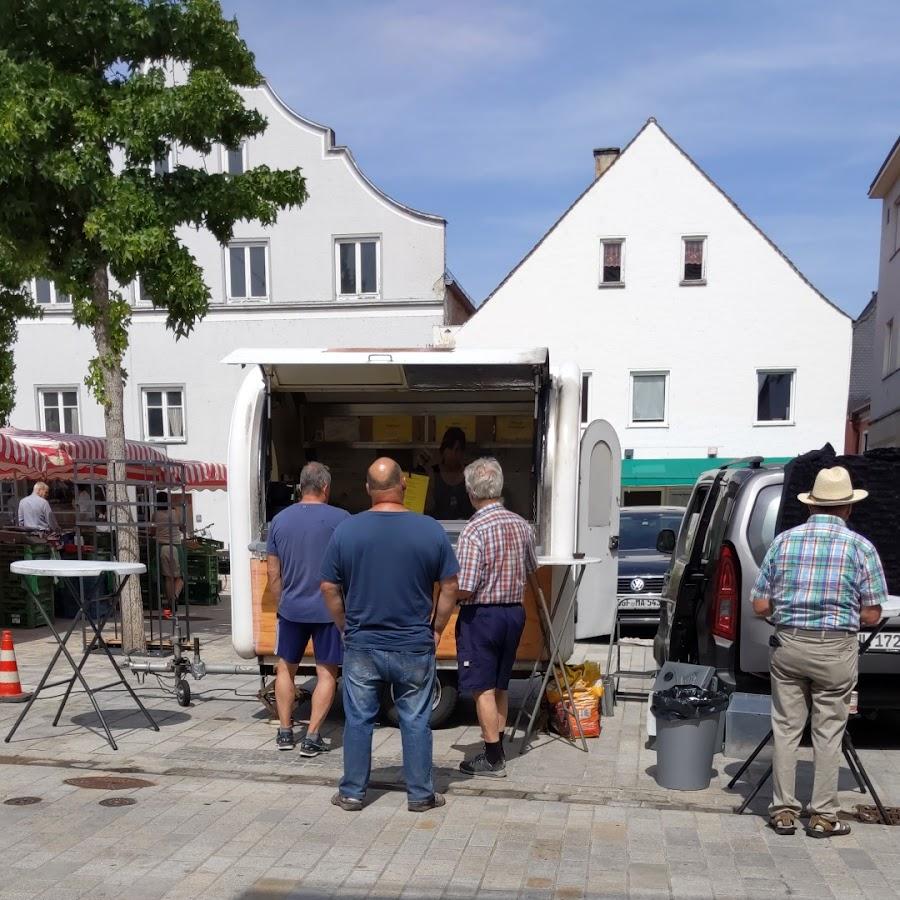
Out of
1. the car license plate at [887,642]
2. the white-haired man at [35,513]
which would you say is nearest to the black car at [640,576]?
the car license plate at [887,642]

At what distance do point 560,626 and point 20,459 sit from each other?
8.29 meters

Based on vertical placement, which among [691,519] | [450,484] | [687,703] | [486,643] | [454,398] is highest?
[454,398]

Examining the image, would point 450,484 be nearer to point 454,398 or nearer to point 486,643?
point 454,398

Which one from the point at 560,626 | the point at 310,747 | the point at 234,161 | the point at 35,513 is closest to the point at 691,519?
the point at 560,626

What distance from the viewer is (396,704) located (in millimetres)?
4637

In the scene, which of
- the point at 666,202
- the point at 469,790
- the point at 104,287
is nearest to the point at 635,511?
the point at 104,287

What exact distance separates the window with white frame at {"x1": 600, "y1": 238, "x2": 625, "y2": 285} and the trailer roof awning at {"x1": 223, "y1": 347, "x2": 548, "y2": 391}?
1531 centimetres

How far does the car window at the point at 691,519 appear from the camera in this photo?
722 cm

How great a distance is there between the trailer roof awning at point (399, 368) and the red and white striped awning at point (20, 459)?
6268 mm

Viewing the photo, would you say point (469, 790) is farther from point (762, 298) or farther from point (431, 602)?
point (762, 298)

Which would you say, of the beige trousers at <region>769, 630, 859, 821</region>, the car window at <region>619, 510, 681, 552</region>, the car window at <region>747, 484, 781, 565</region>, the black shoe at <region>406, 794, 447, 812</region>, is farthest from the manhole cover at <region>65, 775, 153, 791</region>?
the car window at <region>619, 510, 681, 552</region>

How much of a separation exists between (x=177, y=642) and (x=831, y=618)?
4594 mm

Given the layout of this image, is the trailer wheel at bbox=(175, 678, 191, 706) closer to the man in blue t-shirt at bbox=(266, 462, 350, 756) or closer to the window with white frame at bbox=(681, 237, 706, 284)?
the man in blue t-shirt at bbox=(266, 462, 350, 756)

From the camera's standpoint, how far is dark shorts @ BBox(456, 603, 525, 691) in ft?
17.0
